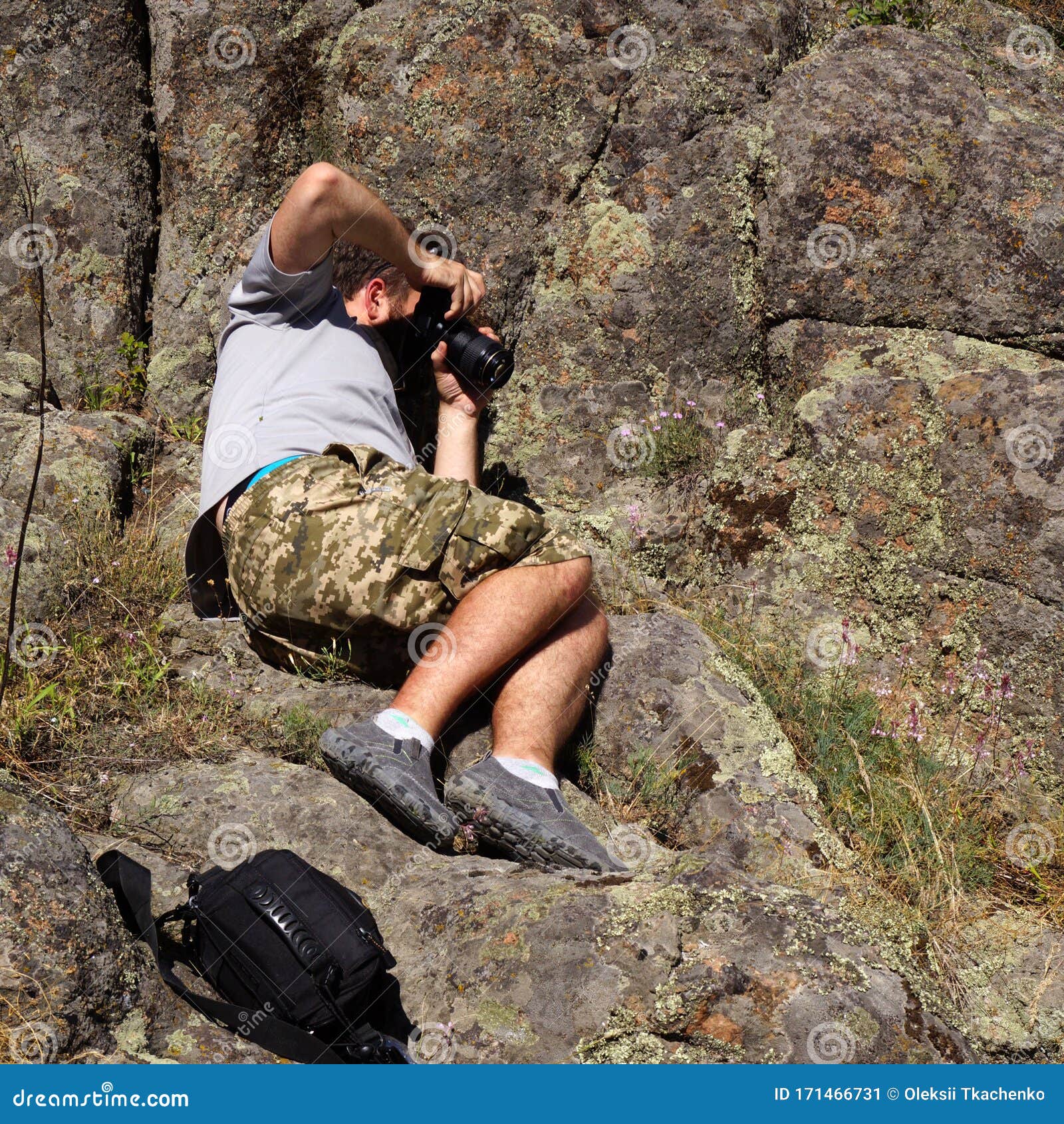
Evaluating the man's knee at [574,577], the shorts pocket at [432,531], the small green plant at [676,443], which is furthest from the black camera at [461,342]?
the man's knee at [574,577]

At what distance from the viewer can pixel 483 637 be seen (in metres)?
3.41

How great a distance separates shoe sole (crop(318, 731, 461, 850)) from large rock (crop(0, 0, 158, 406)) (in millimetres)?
2403

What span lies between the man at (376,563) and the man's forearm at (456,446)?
30cm

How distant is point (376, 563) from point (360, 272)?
162 cm

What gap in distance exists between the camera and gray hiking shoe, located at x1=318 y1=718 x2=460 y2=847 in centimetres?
315

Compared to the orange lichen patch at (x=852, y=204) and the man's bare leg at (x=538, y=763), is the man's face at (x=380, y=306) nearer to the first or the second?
the man's bare leg at (x=538, y=763)

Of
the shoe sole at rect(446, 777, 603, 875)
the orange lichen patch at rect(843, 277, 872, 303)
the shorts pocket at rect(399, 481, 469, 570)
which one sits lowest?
the shoe sole at rect(446, 777, 603, 875)

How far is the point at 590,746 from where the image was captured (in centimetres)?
376

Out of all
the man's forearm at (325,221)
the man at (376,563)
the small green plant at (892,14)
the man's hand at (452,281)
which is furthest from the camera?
the small green plant at (892,14)

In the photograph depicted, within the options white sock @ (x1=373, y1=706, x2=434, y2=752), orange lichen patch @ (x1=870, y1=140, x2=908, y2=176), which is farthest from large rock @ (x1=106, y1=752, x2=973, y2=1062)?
orange lichen patch @ (x1=870, y1=140, x2=908, y2=176)

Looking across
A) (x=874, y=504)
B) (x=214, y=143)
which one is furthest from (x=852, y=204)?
(x=214, y=143)

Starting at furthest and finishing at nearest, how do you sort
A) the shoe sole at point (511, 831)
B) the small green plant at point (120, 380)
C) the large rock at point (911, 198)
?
the small green plant at point (120, 380) → the large rock at point (911, 198) → the shoe sole at point (511, 831)

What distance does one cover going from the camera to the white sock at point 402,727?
3.29 meters

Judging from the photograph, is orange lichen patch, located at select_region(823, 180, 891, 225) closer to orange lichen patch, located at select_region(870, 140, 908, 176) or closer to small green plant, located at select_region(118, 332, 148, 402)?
orange lichen patch, located at select_region(870, 140, 908, 176)
